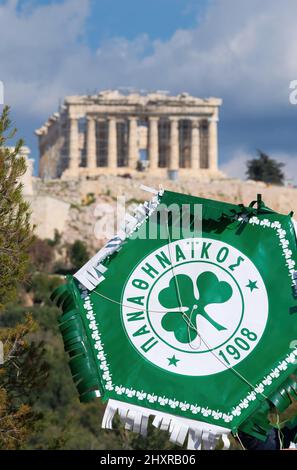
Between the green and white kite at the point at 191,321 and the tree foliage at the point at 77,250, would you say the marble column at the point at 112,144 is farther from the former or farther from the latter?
the green and white kite at the point at 191,321

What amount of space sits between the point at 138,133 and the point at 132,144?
244cm

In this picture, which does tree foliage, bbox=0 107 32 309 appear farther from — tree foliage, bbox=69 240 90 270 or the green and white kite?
tree foliage, bbox=69 240 90 270

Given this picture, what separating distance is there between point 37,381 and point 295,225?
487cm

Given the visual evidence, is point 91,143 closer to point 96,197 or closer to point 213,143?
point 213,143

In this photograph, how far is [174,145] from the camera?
70.7 metres

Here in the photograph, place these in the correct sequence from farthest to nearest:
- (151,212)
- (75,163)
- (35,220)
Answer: (75,163) < (35,220) < (151,212)

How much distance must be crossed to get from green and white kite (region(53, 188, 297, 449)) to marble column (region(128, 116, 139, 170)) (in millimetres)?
63078

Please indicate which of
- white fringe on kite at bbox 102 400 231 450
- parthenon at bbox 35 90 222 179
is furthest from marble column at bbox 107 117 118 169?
white fringe on kite at bbox 102 400 231 450

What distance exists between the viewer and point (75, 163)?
2753 inches

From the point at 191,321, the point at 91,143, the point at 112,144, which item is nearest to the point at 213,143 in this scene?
the point at 112,144

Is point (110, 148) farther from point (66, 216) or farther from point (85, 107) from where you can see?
point (66, 216)

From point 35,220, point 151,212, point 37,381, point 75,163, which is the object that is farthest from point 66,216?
point 151,212

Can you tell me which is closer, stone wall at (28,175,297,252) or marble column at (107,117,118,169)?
stone wall at (28,175,297,252)

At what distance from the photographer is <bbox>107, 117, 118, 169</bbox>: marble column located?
2758 inches
